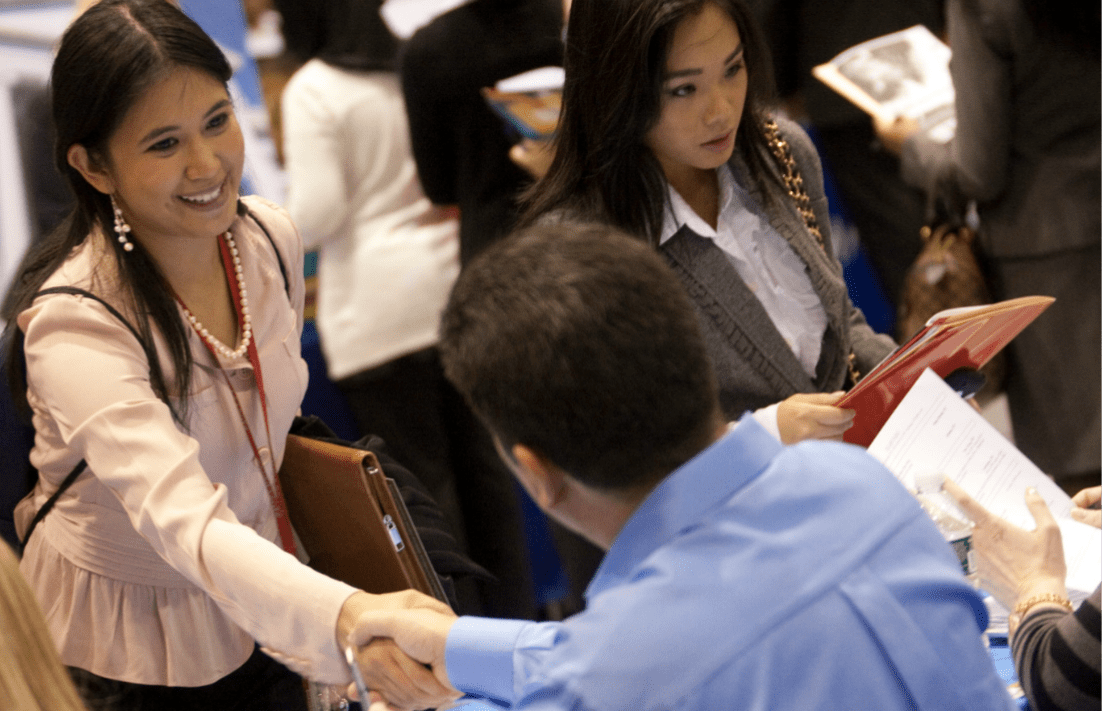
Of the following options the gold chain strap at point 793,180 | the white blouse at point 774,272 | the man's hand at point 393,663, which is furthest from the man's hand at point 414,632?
the gold chain strap at point 793,180

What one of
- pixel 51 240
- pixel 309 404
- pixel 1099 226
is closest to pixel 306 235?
pixel 309 404

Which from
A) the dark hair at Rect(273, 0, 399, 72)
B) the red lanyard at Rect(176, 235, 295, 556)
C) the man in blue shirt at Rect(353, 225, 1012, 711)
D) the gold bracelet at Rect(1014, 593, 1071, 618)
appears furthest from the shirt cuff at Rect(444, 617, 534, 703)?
the dark hair at Rect(273, 0, 399, 72)

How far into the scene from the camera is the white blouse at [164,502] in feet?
5.22

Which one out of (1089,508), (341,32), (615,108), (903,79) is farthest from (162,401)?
(903,79)

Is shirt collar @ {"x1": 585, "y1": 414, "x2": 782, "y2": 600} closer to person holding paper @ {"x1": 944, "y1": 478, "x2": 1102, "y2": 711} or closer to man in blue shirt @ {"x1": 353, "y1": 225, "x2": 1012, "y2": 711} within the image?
man in blue shirt @ {"x1": 353, "y1": 225, "x2": 1012, "y2": 711}

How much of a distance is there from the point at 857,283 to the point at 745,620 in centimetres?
347

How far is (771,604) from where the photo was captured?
100cm

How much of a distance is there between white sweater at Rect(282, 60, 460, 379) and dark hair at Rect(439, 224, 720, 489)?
7.59 feet

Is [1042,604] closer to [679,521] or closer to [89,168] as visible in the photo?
[679,521]

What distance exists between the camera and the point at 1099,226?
280 centimetres

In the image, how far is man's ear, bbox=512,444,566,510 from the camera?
1126mm

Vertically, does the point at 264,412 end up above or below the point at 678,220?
below

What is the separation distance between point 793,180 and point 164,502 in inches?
51.9

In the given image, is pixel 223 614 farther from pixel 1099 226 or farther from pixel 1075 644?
pixel 1099 226
